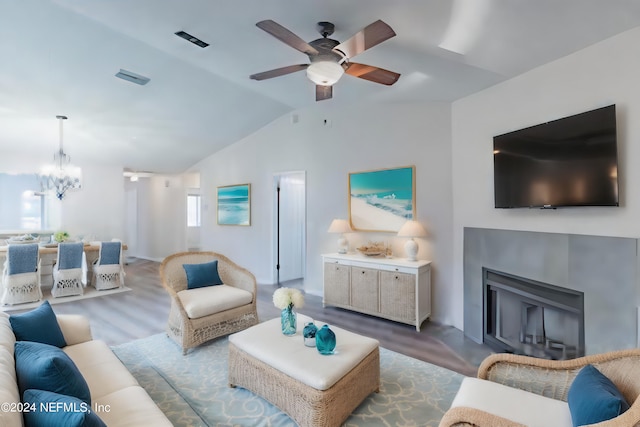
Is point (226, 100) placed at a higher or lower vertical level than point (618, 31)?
higher

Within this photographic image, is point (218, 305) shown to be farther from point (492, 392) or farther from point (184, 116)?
point (184, 116)

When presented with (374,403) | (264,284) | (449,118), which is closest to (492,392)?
(374,403)

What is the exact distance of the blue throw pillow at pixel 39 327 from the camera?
196cm

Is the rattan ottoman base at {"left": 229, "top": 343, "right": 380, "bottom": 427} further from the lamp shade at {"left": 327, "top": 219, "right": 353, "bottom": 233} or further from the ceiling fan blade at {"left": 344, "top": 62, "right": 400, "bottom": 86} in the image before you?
the lamp shade at {"left": 327, "top": 219, "right": 353, "bottom": 233}

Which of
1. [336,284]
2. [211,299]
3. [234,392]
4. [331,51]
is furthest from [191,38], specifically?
[336,284]

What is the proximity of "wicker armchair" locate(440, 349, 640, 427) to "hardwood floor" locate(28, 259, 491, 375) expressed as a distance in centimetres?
105

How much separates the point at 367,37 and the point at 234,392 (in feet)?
9.12

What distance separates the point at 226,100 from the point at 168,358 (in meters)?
3.68

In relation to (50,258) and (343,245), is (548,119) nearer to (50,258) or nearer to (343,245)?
(343,245)

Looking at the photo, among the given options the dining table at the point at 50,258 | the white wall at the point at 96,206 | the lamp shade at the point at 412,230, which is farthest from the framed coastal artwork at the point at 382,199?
the white wall at the point at 96,206

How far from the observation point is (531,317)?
9.59 ft

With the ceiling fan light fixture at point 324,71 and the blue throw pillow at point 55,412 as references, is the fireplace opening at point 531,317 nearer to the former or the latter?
the ceiling fan light fixture at point 324,71

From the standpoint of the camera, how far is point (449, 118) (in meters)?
3.78

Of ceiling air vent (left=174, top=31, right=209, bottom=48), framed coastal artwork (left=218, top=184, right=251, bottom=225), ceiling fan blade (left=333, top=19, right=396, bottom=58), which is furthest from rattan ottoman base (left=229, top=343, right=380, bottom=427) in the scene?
framed coastal artwork (left=218, top=184, right=251, bottom=225)
